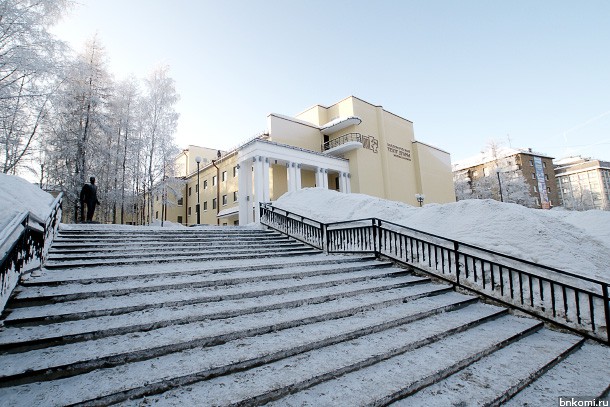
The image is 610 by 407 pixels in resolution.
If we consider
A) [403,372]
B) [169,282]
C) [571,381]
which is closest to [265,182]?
[169,282]

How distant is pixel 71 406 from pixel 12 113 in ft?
47.8

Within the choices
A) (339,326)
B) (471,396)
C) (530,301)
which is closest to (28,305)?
(339,326)

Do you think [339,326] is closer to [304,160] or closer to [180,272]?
[180,272]

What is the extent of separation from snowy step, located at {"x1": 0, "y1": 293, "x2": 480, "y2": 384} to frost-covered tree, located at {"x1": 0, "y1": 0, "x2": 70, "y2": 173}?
12.3m

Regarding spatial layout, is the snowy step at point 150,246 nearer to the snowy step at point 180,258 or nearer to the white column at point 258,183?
the snowy step at point 180,258

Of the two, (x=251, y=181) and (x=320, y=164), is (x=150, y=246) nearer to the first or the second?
(x=251, y=181)

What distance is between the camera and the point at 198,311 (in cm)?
421

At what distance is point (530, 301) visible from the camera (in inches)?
220

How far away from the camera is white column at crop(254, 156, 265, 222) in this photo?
74.0 ft

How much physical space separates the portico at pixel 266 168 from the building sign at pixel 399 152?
9.25 m

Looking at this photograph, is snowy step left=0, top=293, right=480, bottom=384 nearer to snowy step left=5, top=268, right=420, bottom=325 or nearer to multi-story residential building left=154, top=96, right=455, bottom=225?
snowy step left=5, top=268, right=420, bottom=325

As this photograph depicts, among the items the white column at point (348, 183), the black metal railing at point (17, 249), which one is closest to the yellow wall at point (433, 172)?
the white column at point (348, 183)

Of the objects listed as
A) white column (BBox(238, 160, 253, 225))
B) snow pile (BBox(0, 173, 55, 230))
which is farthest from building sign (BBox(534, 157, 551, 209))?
snow pile (BBox(0, 173, 55, 230))

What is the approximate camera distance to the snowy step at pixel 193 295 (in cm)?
372
